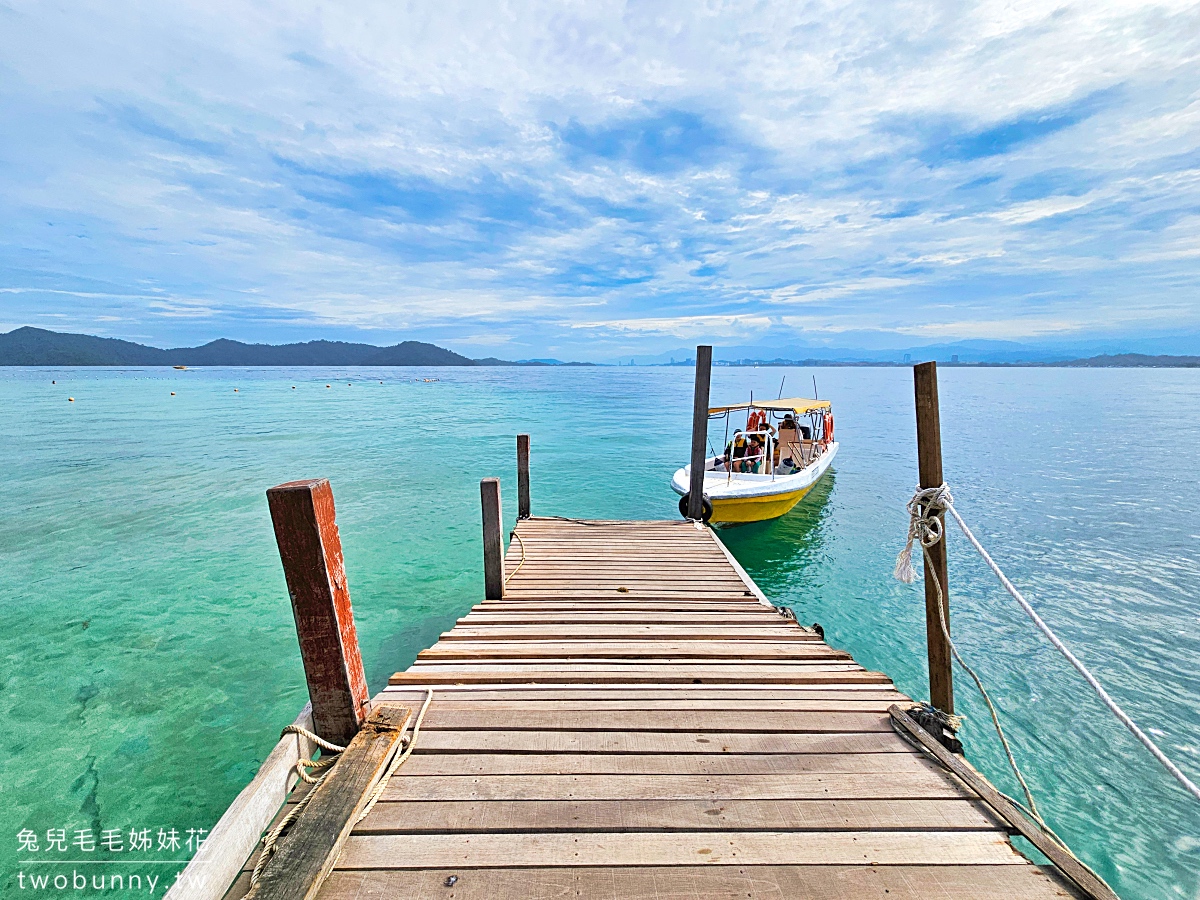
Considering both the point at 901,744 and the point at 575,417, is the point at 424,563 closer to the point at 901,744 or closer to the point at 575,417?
the point at 901,744

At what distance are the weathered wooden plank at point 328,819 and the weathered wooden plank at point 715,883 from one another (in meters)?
0.08

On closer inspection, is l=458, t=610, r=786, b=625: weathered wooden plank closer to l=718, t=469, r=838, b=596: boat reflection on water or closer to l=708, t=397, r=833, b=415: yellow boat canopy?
l=718, t=469, r=838, b=596: boat reflection on water

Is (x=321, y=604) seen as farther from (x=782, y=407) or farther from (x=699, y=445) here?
(x=782, y=407)

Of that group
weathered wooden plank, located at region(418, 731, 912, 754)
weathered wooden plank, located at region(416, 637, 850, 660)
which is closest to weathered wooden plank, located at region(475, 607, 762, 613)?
weathered wooden plank, located at region(416, 637, 850, 660)

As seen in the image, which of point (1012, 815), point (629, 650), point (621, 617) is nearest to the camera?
point (1012, 815)

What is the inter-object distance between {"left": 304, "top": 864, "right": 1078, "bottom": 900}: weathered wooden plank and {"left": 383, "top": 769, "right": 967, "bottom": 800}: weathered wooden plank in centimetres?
33

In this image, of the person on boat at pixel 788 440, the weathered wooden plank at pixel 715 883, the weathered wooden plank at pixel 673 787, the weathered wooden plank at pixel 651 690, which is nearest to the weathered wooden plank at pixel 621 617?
the weathered wooden plank at pixel 651 690

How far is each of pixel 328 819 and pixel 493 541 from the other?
127 inches

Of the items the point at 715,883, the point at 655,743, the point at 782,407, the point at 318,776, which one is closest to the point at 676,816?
the point at 715,883

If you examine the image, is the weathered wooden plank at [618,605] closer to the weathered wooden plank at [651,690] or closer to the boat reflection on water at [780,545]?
the weathered wooden plank at [651,690]

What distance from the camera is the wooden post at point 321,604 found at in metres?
2.22

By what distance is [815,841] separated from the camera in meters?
1.93

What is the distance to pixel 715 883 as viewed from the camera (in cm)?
176

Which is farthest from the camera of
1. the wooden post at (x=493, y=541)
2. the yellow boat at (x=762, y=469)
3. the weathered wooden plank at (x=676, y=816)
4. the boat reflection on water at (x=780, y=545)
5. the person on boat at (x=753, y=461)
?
the person on boat at (x=753, y=461)
